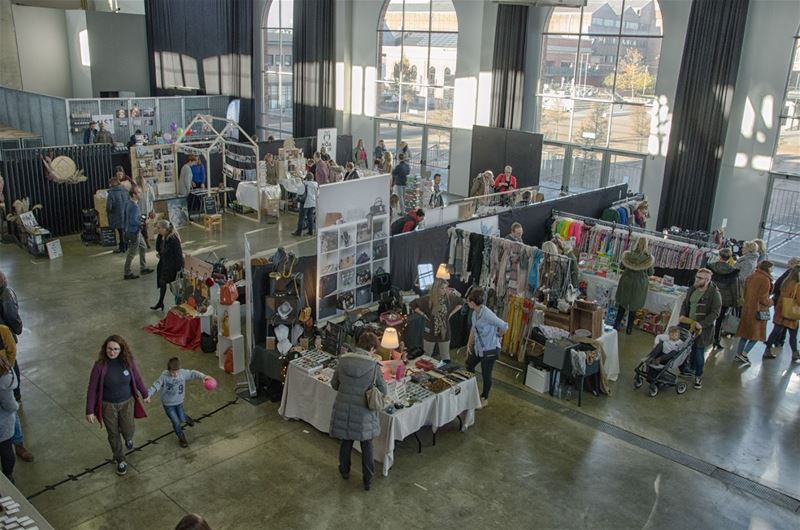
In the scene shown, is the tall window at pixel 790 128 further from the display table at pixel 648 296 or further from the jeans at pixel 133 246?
the jeans at pixel 133 246

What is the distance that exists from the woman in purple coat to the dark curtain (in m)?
15.3

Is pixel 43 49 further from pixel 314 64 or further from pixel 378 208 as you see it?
pixel 378 208

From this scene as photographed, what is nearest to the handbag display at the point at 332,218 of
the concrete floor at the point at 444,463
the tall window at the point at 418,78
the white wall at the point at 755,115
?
the concrete floor at the point at 444,463

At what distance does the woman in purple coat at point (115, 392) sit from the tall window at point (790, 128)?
12.0 metres

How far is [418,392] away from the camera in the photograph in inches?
259

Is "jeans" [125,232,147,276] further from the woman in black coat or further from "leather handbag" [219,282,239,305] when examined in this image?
"leather handbag" [219,282,239,305]

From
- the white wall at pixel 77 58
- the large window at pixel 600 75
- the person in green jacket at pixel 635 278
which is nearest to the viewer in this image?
the person in green jacket at pixel 635 278

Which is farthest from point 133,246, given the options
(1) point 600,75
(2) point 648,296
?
(1) point 600,75

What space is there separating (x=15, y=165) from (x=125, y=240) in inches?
91.5

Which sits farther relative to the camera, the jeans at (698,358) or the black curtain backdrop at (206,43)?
the black curtain backdrop at (206,43)

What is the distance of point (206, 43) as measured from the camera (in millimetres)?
23047

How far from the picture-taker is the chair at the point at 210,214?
1374 cm

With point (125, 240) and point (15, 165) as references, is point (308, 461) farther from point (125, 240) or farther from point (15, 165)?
point (15, 165)

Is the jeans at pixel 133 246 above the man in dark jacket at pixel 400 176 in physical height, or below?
below
